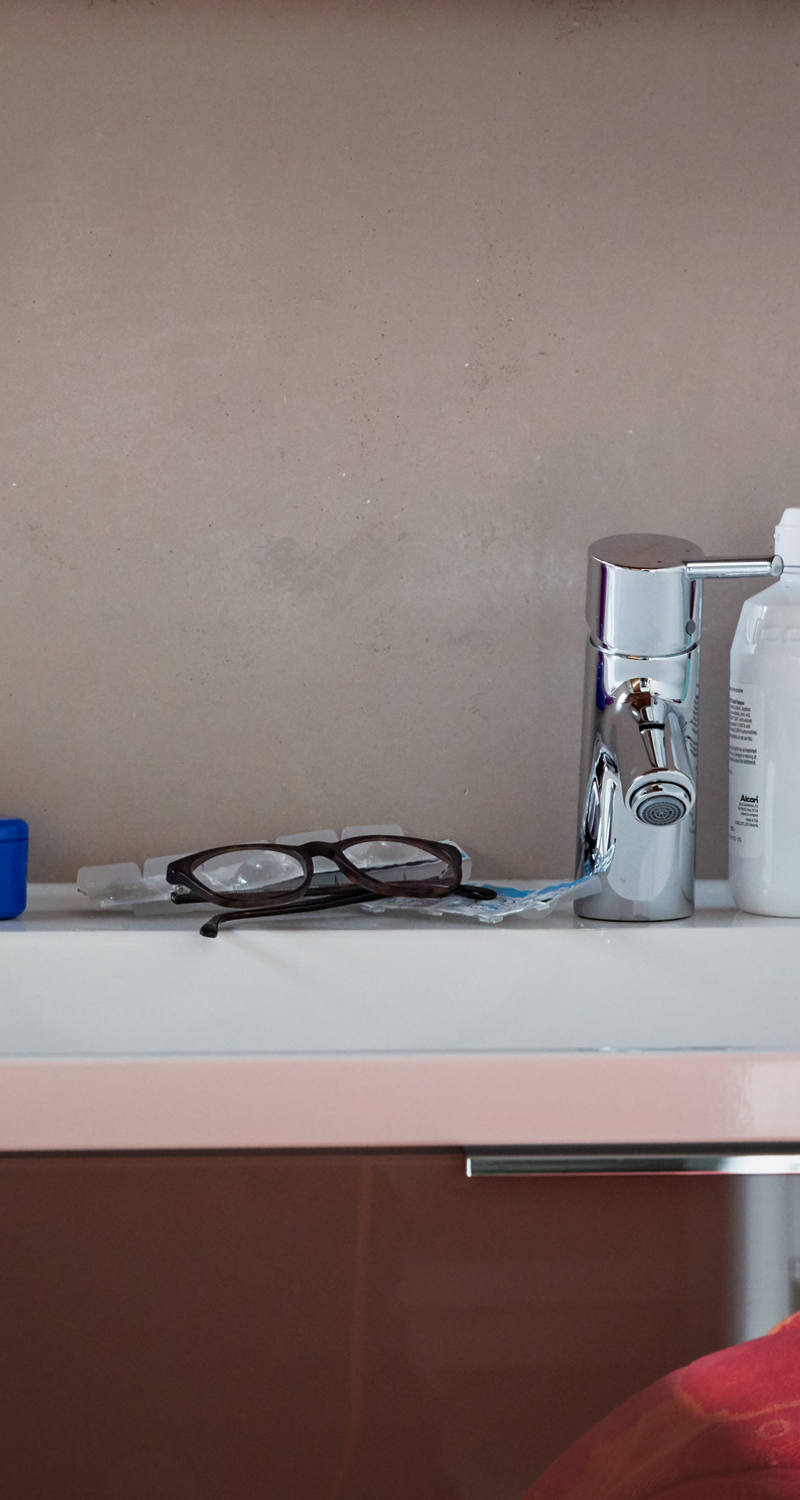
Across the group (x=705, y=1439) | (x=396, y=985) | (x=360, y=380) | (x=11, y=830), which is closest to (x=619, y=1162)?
(x=705, y=1439)

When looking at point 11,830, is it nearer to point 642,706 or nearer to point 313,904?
point 313,904

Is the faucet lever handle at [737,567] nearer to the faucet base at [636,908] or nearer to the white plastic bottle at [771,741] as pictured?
the white plastic bottle at [771,741]

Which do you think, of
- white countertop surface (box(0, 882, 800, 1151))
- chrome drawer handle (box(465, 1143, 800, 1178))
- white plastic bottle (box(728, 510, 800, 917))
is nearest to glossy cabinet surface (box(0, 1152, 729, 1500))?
chrome drawer handle (box(465, 1143, 800, 1178))

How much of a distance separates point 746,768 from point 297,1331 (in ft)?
1.46

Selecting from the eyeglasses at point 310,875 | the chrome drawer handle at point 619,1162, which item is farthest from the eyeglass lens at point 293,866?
the chrome drawer handle at point 619,1162

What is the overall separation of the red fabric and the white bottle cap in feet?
1.50

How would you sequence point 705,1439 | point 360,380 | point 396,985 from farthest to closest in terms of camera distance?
point 360,380 < point 396,985 < point 705,1439

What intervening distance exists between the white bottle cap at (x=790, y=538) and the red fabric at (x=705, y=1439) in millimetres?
457

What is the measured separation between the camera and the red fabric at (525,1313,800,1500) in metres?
0.36

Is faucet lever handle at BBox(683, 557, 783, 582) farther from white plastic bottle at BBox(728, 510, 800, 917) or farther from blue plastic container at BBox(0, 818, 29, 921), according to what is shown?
blue plastic container at BBox(0, 818, 29, 921)

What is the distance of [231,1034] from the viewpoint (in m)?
0.68

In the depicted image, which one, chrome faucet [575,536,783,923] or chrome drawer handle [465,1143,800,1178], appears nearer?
chrome drawer handle [465,1143,800,1178]

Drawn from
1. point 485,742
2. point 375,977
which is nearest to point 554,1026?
point 375,977

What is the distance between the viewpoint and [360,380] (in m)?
0.82
